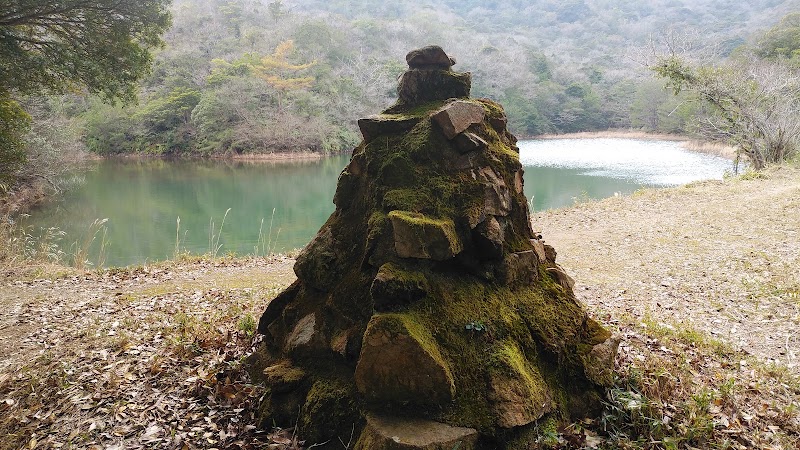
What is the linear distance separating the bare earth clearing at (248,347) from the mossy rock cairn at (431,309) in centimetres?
32

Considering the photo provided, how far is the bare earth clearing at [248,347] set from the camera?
10.0 ft

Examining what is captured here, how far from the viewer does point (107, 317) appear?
5.25 meters

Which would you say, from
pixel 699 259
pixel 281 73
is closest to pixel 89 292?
pixel 699 259

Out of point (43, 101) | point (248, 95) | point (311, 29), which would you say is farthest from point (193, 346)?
point (311, 29)

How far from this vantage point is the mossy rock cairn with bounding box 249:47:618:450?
A: 258 centimetres

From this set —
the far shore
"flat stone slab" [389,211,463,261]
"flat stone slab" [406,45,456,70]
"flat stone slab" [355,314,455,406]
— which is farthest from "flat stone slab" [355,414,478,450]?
the far shore

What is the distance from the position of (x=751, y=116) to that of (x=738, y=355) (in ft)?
56.1

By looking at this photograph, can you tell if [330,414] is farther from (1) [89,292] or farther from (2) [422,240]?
(1) [89,292]

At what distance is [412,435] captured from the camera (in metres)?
2.43

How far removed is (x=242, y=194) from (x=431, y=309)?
70.6ft

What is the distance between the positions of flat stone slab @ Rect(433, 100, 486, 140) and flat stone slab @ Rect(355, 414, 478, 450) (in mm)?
1694

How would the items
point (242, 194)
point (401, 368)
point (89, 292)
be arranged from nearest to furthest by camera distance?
point (401, 368)
point (89, 292)
point (242, 194)

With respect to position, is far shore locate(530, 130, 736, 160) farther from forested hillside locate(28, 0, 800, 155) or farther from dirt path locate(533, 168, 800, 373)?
dirt path locate(533, 168, 800, 373)

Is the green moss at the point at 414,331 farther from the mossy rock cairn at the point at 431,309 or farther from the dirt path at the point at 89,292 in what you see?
the dirt path at the point at 89,292
